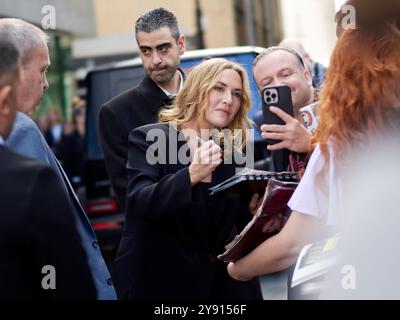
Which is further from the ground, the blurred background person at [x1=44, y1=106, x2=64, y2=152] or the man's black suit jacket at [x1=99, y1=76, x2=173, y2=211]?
the man's black suit jacket at [x1=99, y1=76, x2=173, y2=211]

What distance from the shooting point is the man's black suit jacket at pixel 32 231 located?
255 centimetres

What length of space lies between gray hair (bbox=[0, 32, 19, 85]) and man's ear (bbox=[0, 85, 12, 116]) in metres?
0.02

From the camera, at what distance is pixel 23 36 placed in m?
3.25

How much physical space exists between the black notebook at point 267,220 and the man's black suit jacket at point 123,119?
1.51m

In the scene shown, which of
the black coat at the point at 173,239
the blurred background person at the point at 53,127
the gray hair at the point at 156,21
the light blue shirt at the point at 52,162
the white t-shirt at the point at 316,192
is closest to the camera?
the white t-shirt at the point at 316,192

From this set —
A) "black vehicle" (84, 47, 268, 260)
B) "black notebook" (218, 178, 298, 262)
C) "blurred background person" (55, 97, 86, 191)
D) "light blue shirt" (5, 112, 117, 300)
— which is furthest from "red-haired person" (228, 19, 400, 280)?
"blurred background person" (55, 97, 86, 191)

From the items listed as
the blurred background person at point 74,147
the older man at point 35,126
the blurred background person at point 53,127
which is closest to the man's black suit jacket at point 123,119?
the older man at point 35,126

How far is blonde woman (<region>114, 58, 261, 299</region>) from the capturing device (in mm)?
3896

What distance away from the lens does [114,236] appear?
9.30 meters

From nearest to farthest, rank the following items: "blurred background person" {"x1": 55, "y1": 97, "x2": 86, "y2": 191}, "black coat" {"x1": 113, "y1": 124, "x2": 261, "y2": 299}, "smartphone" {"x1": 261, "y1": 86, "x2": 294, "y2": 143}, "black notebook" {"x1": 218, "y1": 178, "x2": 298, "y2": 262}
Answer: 1. "black notebook" {"x1": 218, "y1": 178, "x2": 298, "y2": 262}
2. "smartphone" {"x1": 261, "y1": 86, "x2": 294, "y2": 143}
3. "black coat" {"x1": 113, "y1": 124, "x2": 261, "y2": 299}
4. "blurred background person" {"x1": 55, "y1": 97, "x2": 86, "y2": 191}

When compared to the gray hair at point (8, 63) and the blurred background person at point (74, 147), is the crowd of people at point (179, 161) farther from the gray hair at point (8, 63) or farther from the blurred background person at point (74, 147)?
the blurred background person at point (74, 147)

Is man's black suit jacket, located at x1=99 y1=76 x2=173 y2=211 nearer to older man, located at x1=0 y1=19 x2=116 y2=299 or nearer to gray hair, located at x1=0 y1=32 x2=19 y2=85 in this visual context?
older man, located at x1=0 y1=19 x2=116 y2=299

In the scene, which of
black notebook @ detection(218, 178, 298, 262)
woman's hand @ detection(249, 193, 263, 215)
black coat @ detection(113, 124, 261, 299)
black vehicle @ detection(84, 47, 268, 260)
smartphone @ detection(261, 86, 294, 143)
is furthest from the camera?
black vehicle @ detection(84, 47, 268, 260)
